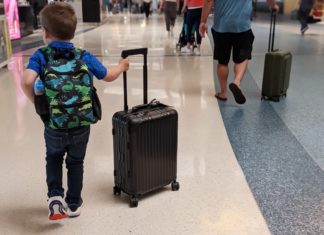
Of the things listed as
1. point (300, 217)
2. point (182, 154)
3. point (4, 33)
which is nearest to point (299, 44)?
point (4, 33)

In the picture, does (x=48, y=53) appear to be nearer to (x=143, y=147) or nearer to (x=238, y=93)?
(x=143, y=147)

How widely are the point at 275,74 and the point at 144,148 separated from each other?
251 centimetres

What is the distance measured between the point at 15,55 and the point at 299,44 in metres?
6.29

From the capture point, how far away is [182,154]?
2910mm

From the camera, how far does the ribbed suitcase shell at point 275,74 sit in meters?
4.19

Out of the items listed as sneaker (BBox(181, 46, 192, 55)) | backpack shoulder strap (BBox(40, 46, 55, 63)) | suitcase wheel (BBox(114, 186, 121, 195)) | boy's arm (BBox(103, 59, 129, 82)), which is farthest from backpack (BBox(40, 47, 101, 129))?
sneaker (BBox(181, 46, 192, 55))

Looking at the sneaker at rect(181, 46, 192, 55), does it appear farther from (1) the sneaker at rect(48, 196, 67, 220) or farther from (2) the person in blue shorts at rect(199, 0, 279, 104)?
(1) the sneaker at rect(48, 196, 67, 220)

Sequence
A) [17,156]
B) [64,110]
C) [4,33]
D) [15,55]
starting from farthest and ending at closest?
[15,55] → [4,33] → [17,156] → [64,110]

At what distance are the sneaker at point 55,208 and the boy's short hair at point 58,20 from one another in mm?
772

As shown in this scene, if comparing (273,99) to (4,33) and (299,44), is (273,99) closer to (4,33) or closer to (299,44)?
(4,33)

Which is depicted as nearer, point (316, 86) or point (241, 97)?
point (241, 97)

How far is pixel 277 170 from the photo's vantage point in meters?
2.68

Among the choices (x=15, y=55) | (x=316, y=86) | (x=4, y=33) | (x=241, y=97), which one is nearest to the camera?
(x=241, y=97)

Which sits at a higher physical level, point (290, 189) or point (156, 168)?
point (156, 168)
